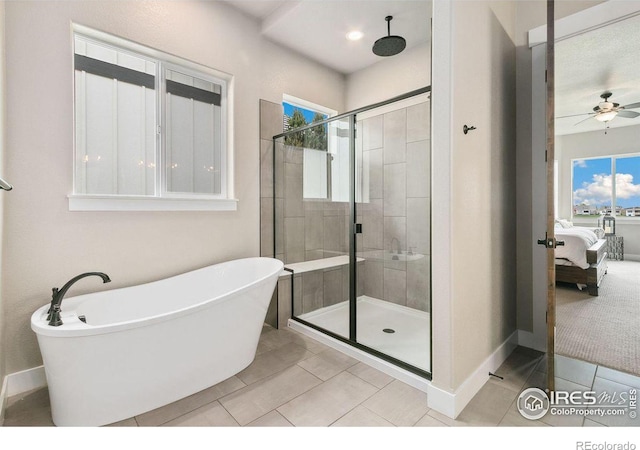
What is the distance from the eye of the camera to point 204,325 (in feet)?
5.66

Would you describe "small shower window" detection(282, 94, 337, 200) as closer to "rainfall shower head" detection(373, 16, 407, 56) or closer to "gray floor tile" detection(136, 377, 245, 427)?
"rainfall shower head" detection(373, 16, 407, 56)

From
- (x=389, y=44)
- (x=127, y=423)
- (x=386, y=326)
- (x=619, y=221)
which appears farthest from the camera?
(x=619, y=221)

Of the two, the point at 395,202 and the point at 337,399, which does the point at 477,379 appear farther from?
the point at 395,202

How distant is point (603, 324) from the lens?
273cm

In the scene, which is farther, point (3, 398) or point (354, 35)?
point (354, 35)

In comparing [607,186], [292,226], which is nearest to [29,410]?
[292,226]

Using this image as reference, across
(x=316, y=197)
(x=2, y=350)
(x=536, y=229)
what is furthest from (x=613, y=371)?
(x=2, y=350)

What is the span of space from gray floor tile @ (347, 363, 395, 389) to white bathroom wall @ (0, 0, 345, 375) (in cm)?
149

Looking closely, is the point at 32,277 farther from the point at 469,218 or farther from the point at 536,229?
the point at 536,229

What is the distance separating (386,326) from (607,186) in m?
6.52

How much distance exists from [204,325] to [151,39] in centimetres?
225

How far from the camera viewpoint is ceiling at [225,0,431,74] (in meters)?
2.67

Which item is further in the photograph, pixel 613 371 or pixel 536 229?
pixel 536 229

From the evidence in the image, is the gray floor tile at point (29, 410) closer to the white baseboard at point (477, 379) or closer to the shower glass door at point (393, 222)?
the shower glass door at point (393, 222)
